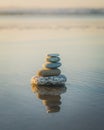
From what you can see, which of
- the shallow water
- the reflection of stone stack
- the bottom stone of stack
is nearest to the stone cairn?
the bottom stone of stack

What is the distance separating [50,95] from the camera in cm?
2186

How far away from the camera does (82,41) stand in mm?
48000

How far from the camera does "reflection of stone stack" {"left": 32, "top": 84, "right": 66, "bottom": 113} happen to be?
783 inches

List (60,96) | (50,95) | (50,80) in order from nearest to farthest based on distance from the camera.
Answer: (60,96) → (50,95) → (50,80)

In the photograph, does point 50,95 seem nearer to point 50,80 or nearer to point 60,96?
point 60,96

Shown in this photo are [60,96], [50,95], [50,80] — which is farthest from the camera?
[50,80]

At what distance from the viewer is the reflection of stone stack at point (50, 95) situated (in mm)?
19891

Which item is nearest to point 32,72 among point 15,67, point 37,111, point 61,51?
point 15,67

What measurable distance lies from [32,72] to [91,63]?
16.6 feet

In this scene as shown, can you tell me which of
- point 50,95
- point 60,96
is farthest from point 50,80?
point 60,96

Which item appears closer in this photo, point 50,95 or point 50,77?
point 50,95

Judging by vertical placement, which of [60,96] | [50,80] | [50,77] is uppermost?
[50,77]

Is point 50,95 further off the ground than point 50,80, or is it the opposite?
point 50,80

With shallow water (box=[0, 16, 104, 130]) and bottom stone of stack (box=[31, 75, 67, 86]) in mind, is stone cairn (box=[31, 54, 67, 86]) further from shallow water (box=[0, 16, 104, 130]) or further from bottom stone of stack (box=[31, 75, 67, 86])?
shallow water (box=[0, 16, 104, 130])
